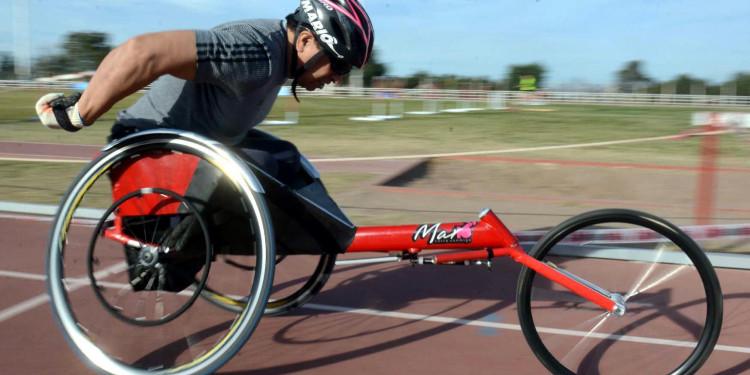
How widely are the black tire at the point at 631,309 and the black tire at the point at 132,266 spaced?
1.23m

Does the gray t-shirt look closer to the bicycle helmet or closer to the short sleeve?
the short sleeve

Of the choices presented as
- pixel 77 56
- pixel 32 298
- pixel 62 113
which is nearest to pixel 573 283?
pixel 62 113

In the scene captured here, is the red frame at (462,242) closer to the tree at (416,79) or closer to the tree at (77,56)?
the tree at (77,56)

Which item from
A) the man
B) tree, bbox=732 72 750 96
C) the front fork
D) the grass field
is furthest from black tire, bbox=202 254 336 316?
tree, bbox=732 72 750 96

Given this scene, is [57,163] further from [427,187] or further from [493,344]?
[493,344]

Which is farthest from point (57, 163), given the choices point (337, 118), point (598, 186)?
point (337, 118)

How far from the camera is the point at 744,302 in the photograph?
162 inches

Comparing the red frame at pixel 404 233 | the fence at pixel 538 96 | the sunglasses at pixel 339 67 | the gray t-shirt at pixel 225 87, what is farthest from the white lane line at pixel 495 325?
the fence at pixel 538 96

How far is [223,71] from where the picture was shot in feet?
8.90

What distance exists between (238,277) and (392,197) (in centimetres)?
436

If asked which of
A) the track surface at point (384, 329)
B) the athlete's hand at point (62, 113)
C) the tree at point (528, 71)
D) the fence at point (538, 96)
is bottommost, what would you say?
the track surface at point (384, 329)

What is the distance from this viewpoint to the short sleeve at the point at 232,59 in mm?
2680

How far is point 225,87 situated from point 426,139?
14.3 metres

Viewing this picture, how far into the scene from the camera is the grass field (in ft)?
31.2
